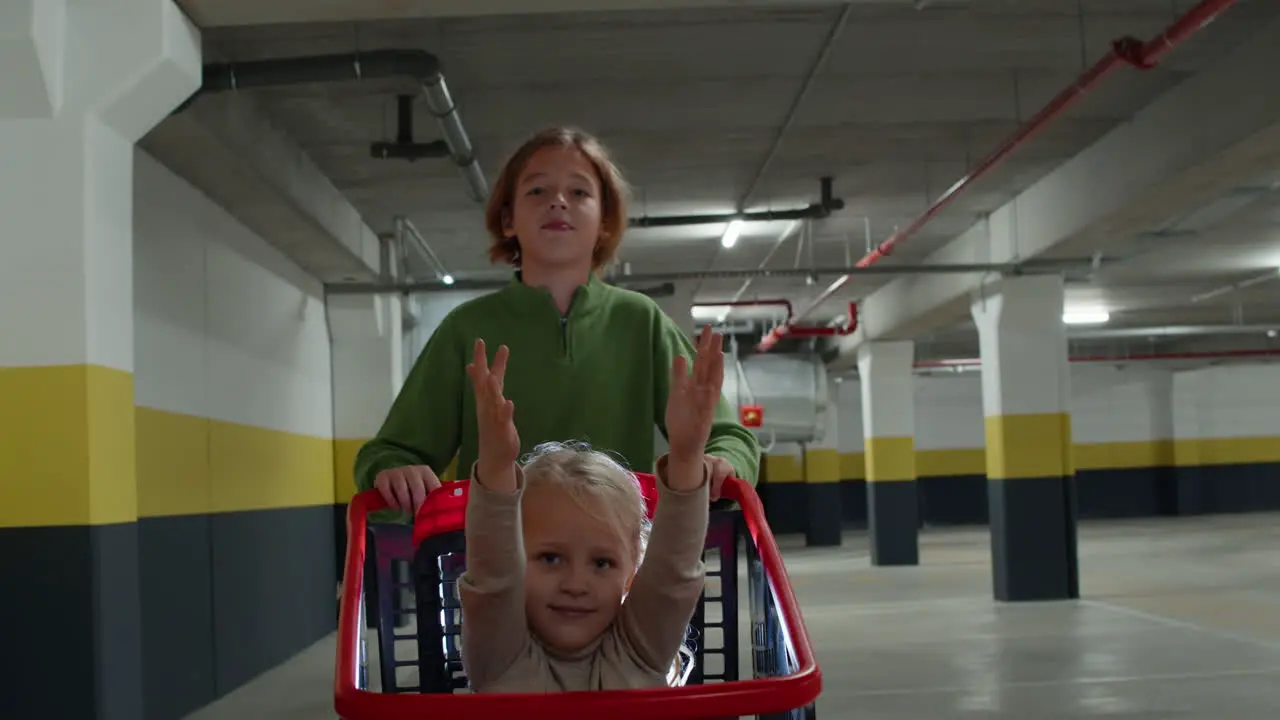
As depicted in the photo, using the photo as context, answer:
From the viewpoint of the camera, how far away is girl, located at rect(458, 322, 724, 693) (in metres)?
1.71

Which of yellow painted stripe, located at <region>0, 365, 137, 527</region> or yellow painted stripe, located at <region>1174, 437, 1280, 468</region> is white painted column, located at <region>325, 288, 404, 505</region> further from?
yellow painted stripe, located at <region>1174, 437, 1280, 468</region>

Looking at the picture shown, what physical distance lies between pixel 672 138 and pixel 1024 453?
4.75 m

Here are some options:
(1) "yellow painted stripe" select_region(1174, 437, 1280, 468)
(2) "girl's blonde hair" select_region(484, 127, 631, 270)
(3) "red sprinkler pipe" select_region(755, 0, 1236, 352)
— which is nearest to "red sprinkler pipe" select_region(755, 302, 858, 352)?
(3) "red sprinkler pipe" select_region(755, 0, 1236, 352)

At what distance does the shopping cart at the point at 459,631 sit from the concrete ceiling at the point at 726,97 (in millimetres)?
3280

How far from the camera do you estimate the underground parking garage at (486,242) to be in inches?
175

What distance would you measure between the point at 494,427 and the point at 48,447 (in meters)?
3.39

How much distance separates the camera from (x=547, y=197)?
231cm

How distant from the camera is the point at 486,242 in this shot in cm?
1247

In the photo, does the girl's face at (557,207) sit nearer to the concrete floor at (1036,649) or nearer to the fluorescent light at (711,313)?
the concrete floor at (1036,649)

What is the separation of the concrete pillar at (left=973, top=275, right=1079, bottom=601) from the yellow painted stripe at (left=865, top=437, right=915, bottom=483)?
516 centimetres

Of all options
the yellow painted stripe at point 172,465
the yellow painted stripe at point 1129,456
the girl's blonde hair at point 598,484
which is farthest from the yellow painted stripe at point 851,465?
the girl's blonde hair at point 598,484

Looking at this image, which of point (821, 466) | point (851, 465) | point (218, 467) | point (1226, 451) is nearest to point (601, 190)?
point (218, 467)

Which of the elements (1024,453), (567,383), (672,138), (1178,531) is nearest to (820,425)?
(1178,531)

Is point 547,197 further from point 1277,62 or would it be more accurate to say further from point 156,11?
point 1277,62
